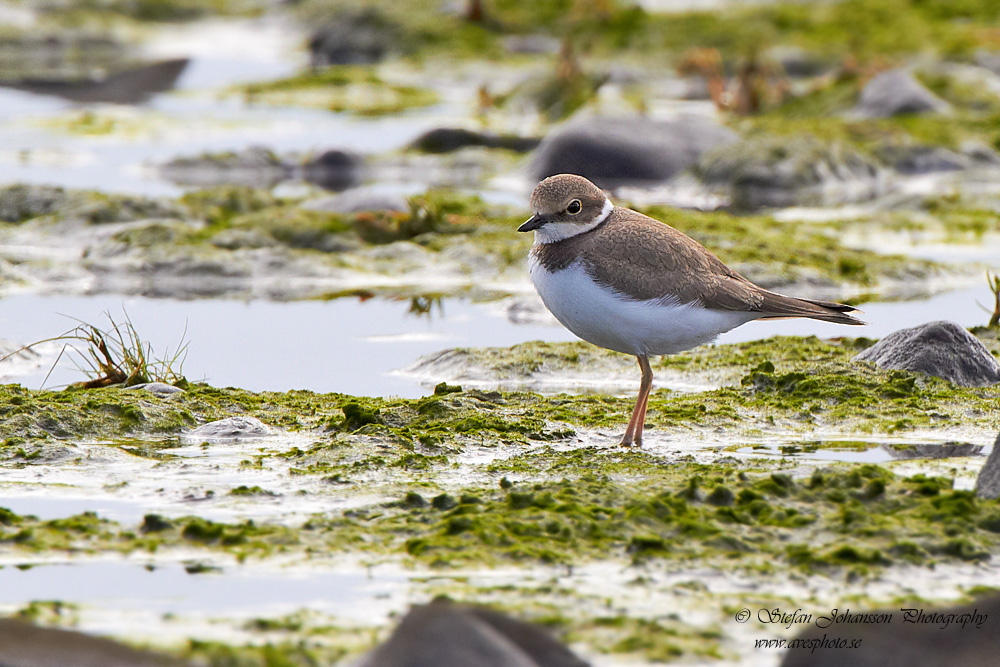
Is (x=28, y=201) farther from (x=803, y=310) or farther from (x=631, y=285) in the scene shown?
(x=803, y=310)

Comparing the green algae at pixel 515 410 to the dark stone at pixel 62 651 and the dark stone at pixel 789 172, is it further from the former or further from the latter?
the dark stone at pixel 789 172

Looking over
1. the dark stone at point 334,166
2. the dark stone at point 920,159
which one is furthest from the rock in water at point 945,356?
the dark stone at point 334,166

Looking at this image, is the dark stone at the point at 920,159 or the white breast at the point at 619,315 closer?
the white breast at the point at 619,315

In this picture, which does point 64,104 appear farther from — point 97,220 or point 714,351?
point 714,351

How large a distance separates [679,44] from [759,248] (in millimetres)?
13731

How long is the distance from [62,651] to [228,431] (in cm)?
A: 250

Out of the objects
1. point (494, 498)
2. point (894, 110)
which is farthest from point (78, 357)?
point (894, 110)

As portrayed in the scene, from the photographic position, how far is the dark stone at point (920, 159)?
14898mm

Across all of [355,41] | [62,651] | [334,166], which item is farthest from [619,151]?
[355,41]

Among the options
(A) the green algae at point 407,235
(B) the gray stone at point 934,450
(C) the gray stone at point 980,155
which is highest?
(C) the gray stone at point 980,155

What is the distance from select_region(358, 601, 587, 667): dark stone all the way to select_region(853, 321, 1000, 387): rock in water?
3.91 meters

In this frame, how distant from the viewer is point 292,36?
28547mm

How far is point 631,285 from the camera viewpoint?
5934 mm

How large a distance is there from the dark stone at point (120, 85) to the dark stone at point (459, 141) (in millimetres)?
6903
